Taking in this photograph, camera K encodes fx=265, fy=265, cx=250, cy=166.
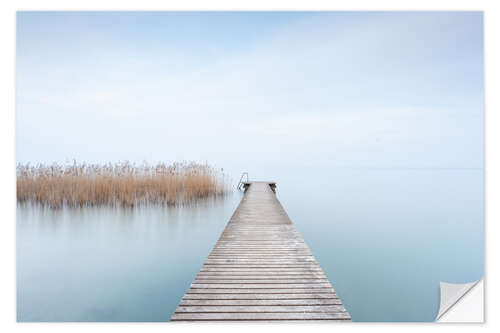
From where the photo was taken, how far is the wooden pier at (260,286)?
4.41 ft

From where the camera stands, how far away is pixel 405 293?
2799mm

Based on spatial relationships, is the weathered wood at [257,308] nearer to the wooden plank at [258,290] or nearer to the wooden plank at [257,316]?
the wooden plank at [257,316]

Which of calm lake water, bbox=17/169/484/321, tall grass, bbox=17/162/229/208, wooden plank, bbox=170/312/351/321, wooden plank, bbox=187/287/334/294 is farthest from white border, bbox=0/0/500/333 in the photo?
wooden plank, bbox=170/312/351/321

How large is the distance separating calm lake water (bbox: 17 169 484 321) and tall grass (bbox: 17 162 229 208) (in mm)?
240

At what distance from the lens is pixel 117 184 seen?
16.0 ft

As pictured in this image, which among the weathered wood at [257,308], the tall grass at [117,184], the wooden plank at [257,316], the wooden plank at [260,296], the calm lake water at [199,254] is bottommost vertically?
the calm lake water at [199,254]

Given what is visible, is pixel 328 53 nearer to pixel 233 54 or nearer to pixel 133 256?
pixel 233 54
